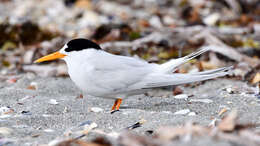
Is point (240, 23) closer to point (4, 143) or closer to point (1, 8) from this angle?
point (1, 8)

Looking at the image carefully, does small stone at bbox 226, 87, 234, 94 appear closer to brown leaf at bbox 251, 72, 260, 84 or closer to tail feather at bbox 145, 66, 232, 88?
brown leaf at bbox 251, 72, 260, 84

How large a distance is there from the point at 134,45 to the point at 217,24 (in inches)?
80.0

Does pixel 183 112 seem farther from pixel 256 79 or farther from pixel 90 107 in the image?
Result: pixel 256 79

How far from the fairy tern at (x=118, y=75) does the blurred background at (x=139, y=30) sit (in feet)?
4.33

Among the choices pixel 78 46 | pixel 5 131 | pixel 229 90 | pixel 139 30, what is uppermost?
pixel 139 30

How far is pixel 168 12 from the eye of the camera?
8.05m

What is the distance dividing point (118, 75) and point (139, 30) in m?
3.29

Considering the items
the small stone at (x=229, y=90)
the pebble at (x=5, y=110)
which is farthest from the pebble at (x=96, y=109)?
the small stone at (x=229, y=90)

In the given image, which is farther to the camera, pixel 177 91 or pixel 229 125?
pixel 177 91

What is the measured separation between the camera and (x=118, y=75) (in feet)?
11.6

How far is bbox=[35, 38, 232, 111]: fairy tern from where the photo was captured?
348 centimetres

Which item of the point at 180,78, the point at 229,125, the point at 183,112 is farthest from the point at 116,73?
the point at 229,125

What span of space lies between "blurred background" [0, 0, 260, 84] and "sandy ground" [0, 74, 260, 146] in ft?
1.96

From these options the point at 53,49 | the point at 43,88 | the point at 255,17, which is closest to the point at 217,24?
the point at 255,17
